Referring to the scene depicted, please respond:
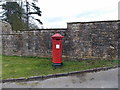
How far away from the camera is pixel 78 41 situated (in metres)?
8.46

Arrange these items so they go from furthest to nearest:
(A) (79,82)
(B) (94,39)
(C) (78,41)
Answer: (C) (78,41)
(B) (94,39)
(A) (79,82)

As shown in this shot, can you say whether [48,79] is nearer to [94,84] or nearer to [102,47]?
[94,84]

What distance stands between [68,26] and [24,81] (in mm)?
4033

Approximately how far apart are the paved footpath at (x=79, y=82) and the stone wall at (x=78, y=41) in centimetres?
206

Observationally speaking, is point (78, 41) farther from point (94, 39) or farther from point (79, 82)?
point (79, 82)

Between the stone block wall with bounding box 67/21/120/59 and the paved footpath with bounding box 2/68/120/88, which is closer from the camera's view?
the paved footpath with bounding box 2/68/120/88

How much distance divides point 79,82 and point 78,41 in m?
3.38

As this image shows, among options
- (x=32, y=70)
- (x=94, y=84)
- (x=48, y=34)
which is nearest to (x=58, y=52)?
(x=32, y=70)

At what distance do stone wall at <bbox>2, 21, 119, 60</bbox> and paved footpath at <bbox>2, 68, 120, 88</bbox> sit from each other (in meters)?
2.06

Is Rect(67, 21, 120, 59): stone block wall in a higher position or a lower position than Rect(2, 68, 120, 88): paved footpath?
higher

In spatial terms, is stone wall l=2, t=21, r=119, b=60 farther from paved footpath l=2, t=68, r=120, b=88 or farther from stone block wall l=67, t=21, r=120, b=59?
paved footpath l=2, t=68, r=120, b=88

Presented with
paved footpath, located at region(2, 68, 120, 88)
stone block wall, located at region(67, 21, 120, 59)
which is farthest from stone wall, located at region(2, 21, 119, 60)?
paved footpath, located at region(2, 68, 120, 88)

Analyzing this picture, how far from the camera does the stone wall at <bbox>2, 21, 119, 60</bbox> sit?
308 inches

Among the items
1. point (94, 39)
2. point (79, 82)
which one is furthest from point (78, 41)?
point (79, 82)
